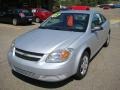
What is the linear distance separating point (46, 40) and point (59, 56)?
661 millimetres

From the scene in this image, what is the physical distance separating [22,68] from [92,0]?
7886cm

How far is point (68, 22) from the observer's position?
244 inches

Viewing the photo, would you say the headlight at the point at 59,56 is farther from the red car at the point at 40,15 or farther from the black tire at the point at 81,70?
the red car at the point at 40,15

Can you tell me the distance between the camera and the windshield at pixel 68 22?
5.98 meters

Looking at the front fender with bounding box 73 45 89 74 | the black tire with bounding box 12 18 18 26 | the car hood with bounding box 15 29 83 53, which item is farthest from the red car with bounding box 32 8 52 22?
the front fender with bounding box 73 45 89 74

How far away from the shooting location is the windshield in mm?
5980

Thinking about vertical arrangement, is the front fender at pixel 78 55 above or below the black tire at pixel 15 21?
above

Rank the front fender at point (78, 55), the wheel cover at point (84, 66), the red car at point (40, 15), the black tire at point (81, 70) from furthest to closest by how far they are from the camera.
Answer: the red car at point (40, 15), the wheel cover at point (84, 66), the black tire at point (81, 70), the front fender at point (78, 55)

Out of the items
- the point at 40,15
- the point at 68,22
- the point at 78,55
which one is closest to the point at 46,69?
the point at 78,55

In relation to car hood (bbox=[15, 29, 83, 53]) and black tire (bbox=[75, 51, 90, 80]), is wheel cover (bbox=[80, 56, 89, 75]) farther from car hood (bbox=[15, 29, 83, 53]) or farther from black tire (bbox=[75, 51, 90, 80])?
car hood (bbox=[15, 29, 83, 53])

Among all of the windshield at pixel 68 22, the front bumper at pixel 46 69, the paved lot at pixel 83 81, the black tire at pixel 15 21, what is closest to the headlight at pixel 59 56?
the front bumper at pixel 46 69

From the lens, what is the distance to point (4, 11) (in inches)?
755

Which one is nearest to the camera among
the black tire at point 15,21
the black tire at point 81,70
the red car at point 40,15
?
the black tire at point 81,70

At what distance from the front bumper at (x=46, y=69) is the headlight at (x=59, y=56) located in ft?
0.29
